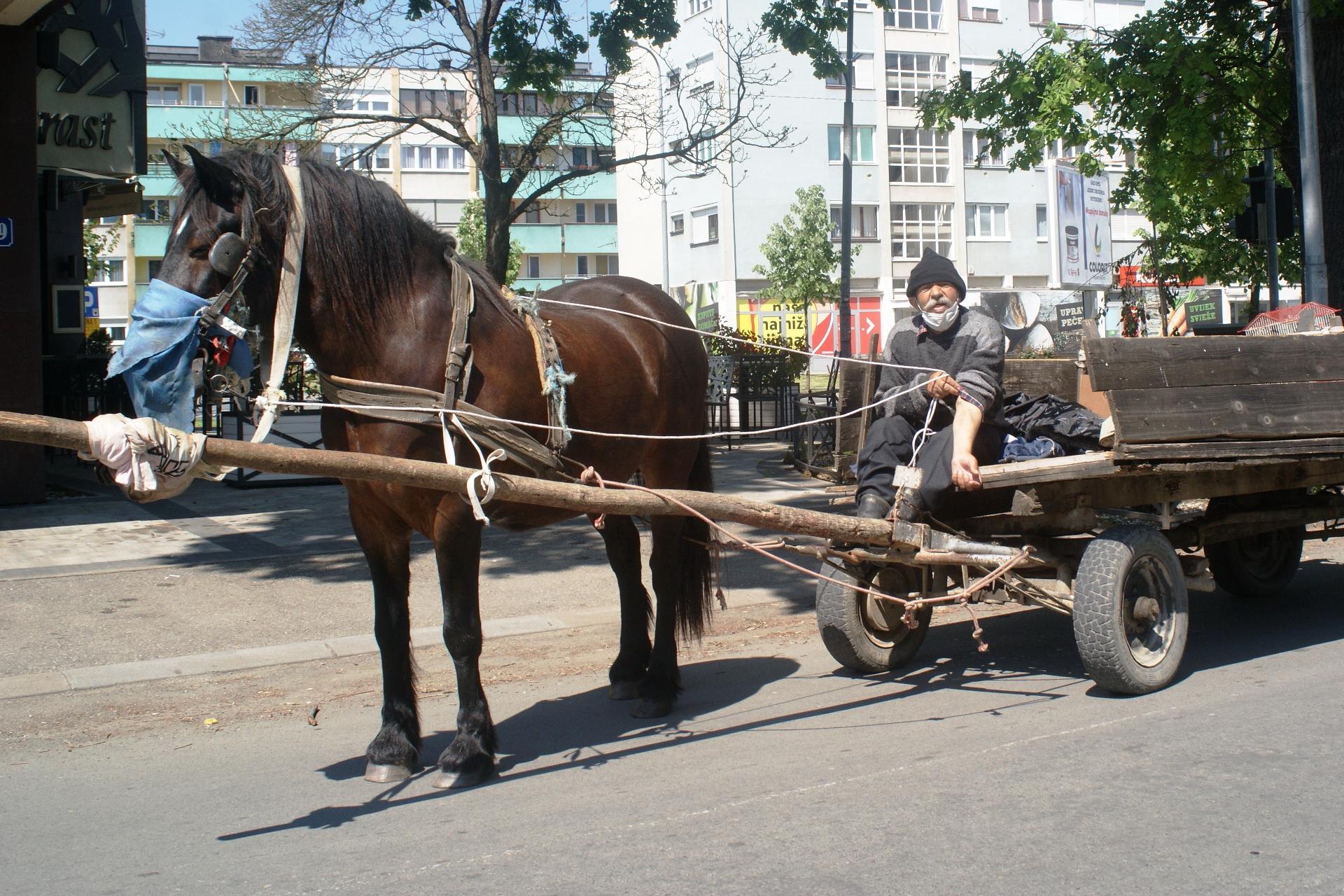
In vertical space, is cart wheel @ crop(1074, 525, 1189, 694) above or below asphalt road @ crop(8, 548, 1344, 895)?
above

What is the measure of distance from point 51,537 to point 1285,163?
12.5 meters

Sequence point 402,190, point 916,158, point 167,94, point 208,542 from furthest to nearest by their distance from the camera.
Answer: point 167,94, point 402,190, point 916,158, point 208,542

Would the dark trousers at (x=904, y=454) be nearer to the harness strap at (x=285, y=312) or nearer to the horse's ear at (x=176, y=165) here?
the harness strap at (x=285, y=312)

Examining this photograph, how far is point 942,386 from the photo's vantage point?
17.1 feet

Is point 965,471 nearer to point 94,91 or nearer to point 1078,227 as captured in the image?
point 94,91

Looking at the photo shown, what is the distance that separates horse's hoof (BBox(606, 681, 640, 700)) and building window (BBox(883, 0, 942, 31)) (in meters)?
47.6

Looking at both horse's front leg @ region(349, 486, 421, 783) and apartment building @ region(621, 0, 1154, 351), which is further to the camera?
apartment building @ region(621, 0, 1154, 351)

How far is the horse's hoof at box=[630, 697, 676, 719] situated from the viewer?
5.29 metres

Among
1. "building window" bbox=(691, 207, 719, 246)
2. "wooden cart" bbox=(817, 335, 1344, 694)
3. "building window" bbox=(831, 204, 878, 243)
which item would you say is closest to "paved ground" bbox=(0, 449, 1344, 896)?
"wooden cart" bbox=(817, 335, 1344, 694)

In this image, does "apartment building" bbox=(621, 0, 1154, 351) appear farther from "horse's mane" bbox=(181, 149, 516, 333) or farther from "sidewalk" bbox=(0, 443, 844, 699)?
"horse's mane" bbox=(181, 149, 516, 333)

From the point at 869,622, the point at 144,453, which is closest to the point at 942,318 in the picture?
the point at 869,622

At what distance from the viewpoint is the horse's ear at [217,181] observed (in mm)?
3867

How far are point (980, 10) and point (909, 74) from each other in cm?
423

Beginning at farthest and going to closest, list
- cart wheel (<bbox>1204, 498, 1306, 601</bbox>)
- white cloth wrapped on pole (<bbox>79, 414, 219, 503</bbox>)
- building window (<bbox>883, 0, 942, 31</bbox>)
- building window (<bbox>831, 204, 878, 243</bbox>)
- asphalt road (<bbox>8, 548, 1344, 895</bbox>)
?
building window (<bbox>831, 204, 878, 243</bbox>), building window (<bbox>883, 0, 942, 31</bbox>), cart wheel (<bbox>1204, 498, 1306, 601</bbox>), asphalt road (<bbox>8, 548, 1344, 895</bbox>), white cloth wrapped on pole (<bbox>79, 414, 219, 503</bbox>)
